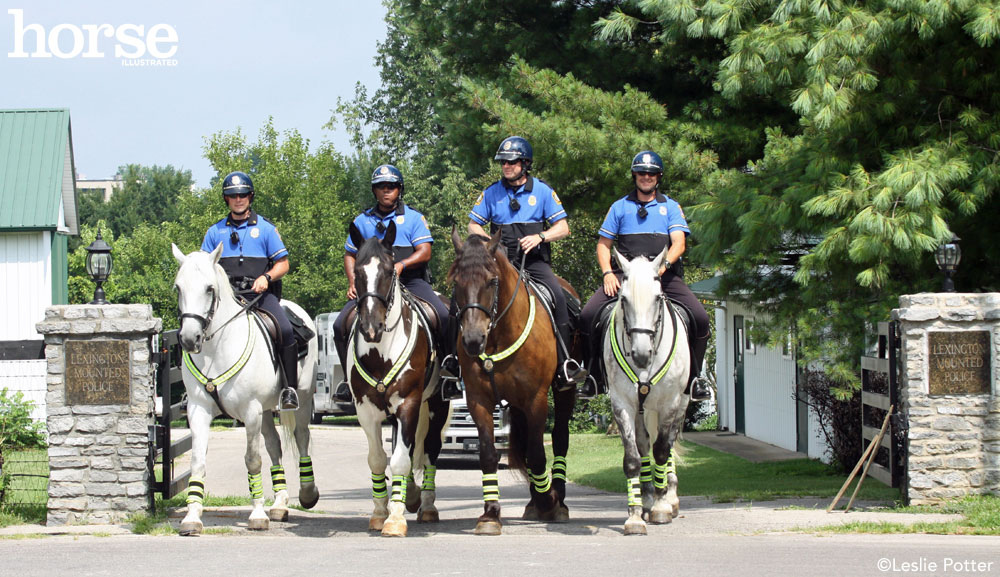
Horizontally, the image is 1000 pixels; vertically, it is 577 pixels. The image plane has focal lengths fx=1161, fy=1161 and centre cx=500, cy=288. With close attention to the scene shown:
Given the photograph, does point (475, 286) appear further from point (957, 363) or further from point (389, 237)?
point (957, 363)

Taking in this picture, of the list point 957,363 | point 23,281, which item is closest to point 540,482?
point 957,363

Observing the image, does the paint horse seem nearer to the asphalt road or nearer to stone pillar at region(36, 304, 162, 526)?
the asphalt road

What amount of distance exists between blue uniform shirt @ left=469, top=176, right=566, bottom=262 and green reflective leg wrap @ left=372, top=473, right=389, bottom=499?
2.45m

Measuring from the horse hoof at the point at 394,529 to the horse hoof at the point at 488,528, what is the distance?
2.17ft

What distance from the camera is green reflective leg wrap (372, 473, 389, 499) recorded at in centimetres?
1102

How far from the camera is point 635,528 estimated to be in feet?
33.4

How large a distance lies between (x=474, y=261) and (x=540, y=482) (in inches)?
103

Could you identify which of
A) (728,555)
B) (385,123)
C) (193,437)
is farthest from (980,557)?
(385,123)

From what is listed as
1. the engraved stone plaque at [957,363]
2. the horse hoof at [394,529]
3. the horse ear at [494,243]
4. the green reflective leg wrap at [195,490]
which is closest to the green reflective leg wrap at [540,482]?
the horse hoof at [394,529]

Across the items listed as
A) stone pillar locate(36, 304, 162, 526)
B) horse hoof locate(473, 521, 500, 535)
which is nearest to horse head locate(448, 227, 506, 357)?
horse hoof locate(473, 521, 500, 535)

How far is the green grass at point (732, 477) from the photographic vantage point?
1399cm

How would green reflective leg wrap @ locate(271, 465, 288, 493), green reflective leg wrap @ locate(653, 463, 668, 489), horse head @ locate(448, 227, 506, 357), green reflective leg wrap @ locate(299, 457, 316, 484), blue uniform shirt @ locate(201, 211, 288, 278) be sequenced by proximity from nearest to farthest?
horse head @ locate(448, 227, 506, 357) < green reflective leg wrap @ locate(653, 463, 668, 489) < blue uniform shirt @ locate(201, 211, 288, 278) < green reflective leg wrap @ locate(271, 465, 288, 493) < green reflective leg wrap @ locate(299, 457, 316, 484)

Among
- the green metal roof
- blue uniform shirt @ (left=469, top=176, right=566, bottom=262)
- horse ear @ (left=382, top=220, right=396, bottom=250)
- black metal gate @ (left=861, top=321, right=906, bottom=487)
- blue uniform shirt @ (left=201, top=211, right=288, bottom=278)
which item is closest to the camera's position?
horse ear @ (left=382, top=220, right=396, bottom=250)

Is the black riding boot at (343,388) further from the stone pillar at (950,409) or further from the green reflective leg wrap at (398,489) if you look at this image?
the stone pillar at (950,409)
